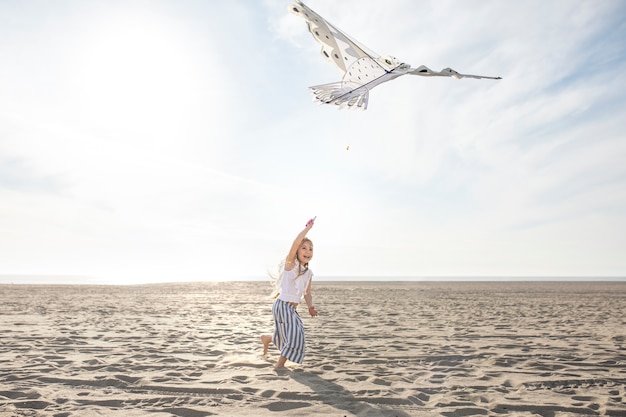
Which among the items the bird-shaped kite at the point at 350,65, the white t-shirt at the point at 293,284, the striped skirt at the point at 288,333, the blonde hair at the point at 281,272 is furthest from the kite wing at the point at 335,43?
the striped skirt at the point at 288,333

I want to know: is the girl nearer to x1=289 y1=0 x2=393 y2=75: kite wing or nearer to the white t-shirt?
the white t-shirt

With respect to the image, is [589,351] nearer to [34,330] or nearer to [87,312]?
[34,330]

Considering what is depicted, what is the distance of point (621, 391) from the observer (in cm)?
462

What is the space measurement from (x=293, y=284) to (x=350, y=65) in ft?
9.94

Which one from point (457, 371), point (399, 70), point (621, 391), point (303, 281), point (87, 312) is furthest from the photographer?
point (87, 312)

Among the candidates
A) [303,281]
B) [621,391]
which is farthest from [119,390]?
[621,391]

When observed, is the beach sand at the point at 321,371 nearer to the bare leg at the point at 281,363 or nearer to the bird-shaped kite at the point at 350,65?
the bare leg at the point at 281,363

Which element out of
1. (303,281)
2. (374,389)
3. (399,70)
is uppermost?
(399,70)

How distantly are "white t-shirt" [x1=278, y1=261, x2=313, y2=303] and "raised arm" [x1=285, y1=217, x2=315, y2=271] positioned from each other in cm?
12

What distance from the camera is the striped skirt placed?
5.72 meters

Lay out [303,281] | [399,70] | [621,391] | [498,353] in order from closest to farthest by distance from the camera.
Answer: [399,70], [621,391], [303,281], [498,353]

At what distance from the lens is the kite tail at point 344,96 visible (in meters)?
4.54

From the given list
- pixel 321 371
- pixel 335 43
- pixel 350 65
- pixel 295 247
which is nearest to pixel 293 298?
pixel 295 247

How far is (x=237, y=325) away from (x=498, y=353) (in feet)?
18.6
